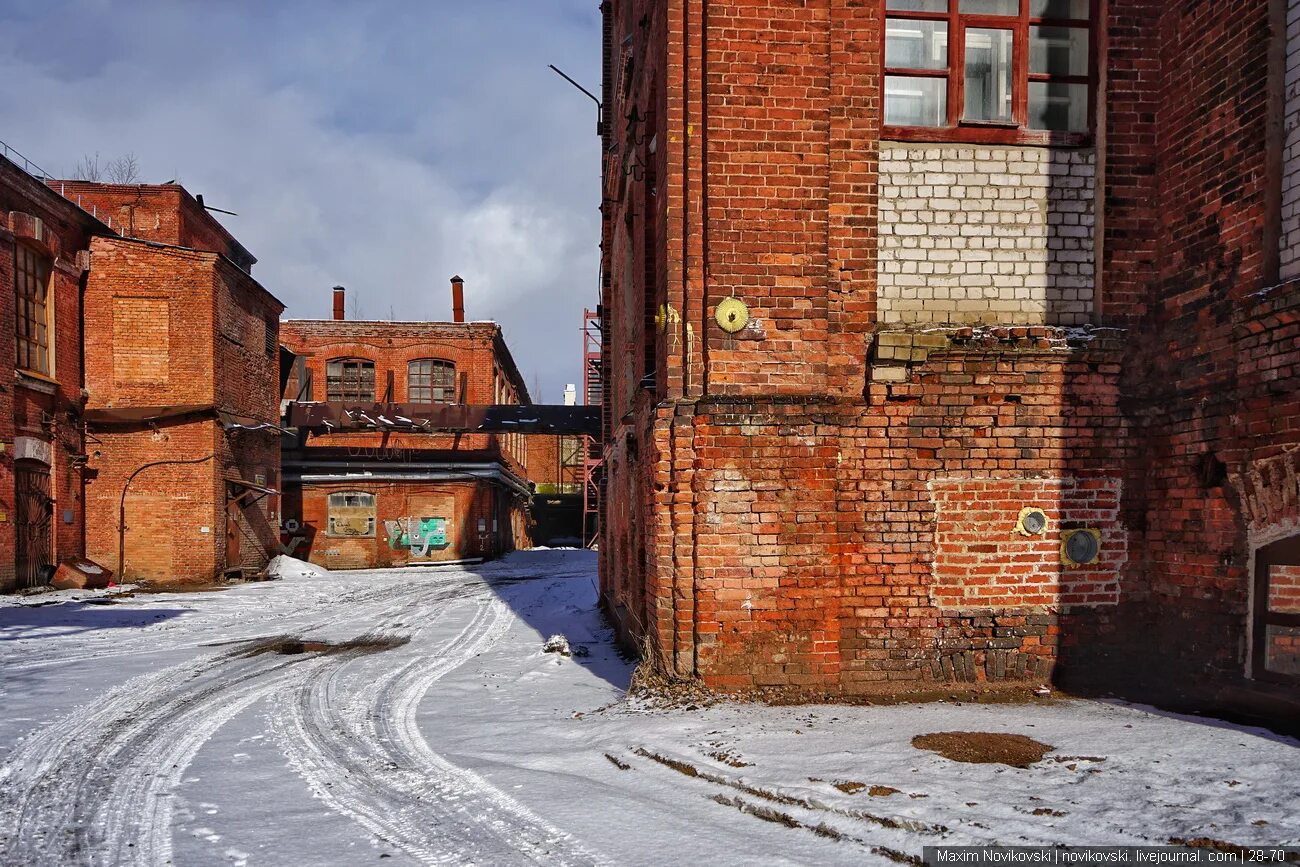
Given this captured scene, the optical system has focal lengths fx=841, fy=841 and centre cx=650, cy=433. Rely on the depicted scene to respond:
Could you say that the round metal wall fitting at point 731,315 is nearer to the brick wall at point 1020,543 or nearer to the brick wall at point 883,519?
the brick wall at point 883,519

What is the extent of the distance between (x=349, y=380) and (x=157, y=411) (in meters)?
13.7

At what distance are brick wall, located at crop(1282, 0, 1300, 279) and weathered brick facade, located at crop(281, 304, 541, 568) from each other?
2357 centimetres

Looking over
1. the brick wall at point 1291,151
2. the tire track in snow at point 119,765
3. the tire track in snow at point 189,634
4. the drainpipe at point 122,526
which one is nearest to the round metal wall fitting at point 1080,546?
the brick wall at point 1291,151

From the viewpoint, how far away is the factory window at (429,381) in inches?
1219

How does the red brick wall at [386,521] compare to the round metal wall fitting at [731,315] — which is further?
the red brick wall at [386,521]

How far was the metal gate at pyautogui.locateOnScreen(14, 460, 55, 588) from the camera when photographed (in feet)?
47.4

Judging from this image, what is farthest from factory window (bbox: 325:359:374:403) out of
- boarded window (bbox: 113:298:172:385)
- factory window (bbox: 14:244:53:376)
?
factory window (bbox: 14:244:53:376)

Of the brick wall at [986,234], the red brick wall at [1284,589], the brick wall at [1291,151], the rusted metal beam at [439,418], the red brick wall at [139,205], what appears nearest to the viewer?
the red brick wall at [1284,589]

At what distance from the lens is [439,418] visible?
2520cm

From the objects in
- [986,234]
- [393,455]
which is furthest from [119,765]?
[393,455]

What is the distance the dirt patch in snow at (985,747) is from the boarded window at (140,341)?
1777cm

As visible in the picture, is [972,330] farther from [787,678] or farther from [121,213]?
[121,213]

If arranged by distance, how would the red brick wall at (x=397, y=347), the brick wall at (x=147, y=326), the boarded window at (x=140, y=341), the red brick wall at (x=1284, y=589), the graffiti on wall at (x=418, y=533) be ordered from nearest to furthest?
1. the red brick wall at (x=1284, y=589)
2. the brick wall at (x=147, y=326)
3. the boarded window at (x=140, y=341)
4. the graffiti on wall at (x=418, y=533)
5. the red brick wall at (x=397, y=347)

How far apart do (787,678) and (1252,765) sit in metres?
2.71
